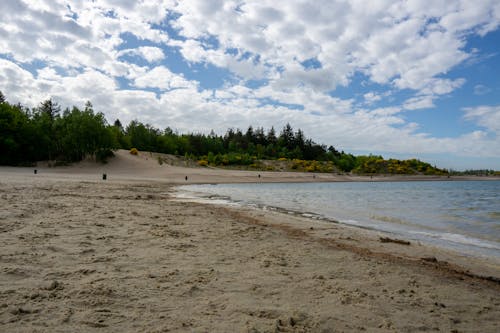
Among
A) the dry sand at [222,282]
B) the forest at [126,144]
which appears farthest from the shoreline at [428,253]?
the forest at [126,144]

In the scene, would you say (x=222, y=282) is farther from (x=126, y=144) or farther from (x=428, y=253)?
(x=126, y=144)

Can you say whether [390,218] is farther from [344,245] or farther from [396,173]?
[396,173]

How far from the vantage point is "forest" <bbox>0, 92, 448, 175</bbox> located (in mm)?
39844

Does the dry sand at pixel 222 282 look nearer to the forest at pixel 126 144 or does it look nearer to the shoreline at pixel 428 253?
the shoreline at pixel 428 253

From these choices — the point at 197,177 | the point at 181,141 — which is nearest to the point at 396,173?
the point at 181,141

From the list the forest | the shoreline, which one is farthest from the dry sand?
the forest

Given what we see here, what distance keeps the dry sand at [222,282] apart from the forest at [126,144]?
37.6m

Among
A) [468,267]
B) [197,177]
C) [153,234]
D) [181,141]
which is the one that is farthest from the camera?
[181,141]

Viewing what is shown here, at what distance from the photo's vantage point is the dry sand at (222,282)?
2.97 metres

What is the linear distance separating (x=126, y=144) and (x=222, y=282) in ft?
188

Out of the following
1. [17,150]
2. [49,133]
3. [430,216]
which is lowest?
[430,216]

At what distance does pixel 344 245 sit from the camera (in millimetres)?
6836

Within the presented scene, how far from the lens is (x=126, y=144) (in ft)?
185

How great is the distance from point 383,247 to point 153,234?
5.06 m
